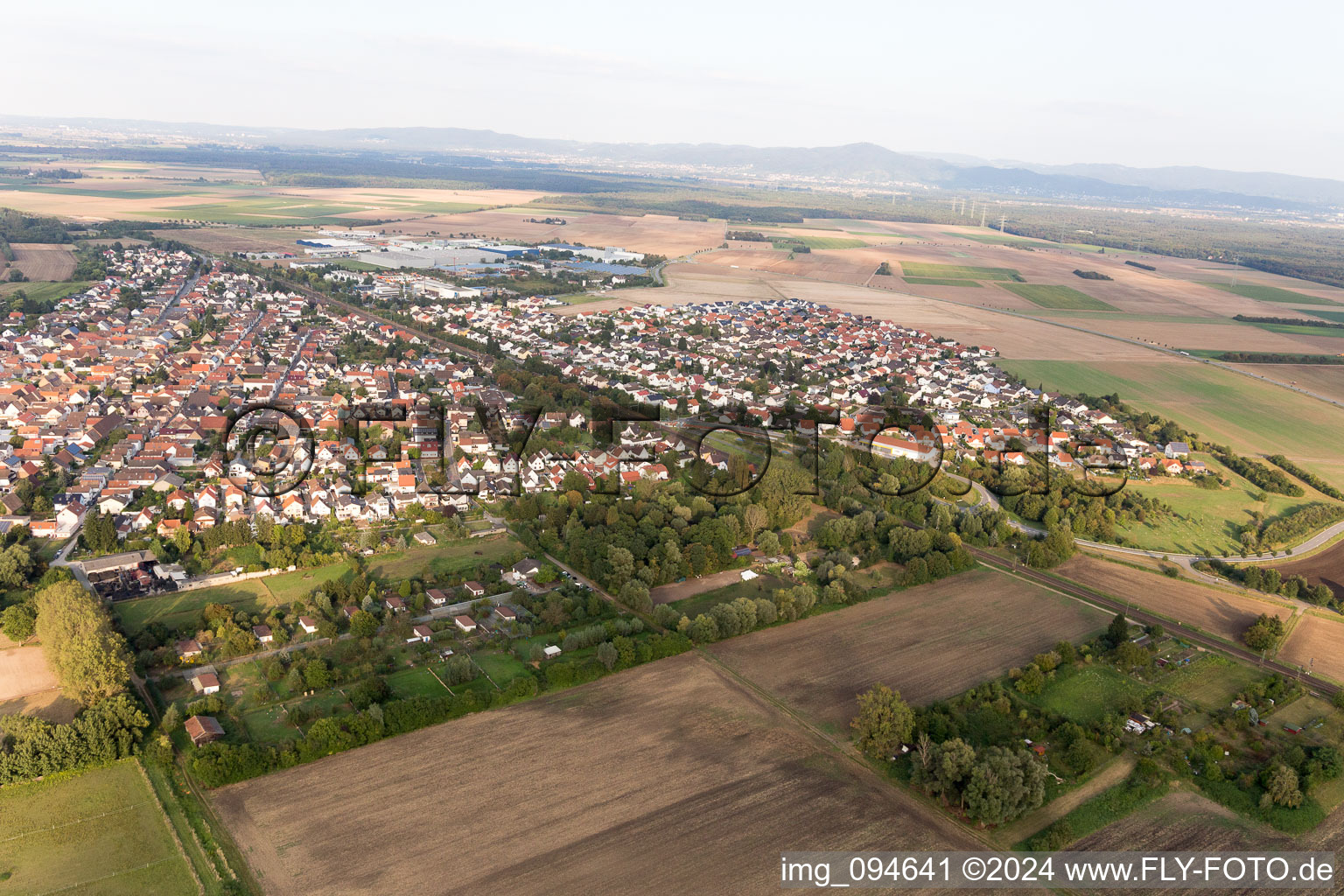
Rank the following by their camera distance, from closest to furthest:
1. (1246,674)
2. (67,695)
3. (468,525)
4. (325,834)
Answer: (325,834)
(67,695)
(1246,674)
(468,525)

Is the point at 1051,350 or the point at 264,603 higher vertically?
the point at 1051,350

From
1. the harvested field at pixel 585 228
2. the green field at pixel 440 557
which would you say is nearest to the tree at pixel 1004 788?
the green field at pixel 440 557

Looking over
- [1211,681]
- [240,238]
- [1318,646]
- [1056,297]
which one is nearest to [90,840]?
[1211,681]

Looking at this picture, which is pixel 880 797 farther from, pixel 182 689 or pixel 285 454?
pixel 285 454

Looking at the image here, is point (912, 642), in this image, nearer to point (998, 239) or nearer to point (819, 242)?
point (819, 242)

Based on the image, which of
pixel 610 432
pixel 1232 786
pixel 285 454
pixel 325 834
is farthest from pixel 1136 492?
pixel 285 454

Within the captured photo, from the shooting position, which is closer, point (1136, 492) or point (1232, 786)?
point (1232, 786)

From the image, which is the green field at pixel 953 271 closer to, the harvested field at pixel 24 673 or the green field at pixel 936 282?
the green field at pixel 936 282
